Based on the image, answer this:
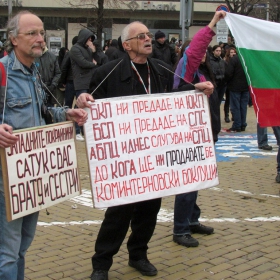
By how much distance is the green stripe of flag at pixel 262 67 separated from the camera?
5.02 metres

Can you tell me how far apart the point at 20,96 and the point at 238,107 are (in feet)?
33.0

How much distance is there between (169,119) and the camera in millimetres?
4215

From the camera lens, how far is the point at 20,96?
3387 millimetres

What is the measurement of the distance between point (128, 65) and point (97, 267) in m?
1.59

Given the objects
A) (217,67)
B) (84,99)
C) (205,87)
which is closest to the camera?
(84,99)

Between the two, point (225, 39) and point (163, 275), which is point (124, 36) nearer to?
point (163, 275)

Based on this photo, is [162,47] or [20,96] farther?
[162,47]

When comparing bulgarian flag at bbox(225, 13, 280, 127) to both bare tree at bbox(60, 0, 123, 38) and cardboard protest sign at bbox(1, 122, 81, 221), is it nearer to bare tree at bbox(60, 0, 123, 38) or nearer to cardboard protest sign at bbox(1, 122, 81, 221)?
cardboard protest sign at bbox(1, 122, 81, 221)

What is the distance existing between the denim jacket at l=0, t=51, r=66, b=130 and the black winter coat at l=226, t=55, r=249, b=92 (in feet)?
32.8

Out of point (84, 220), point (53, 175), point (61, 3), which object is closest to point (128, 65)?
point (53, 175)

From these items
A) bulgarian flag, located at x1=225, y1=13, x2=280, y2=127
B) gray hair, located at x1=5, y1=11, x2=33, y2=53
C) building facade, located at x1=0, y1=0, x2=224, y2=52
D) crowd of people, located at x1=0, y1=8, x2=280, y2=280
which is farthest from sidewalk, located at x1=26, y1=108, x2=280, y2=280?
building facade, located at x1=0, y1=0, x2=224, y2=52

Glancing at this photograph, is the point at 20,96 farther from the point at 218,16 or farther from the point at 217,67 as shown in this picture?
the point at 217,67

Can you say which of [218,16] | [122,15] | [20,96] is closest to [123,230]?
[20,96]

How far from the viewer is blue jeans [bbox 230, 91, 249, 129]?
12.9 metres
